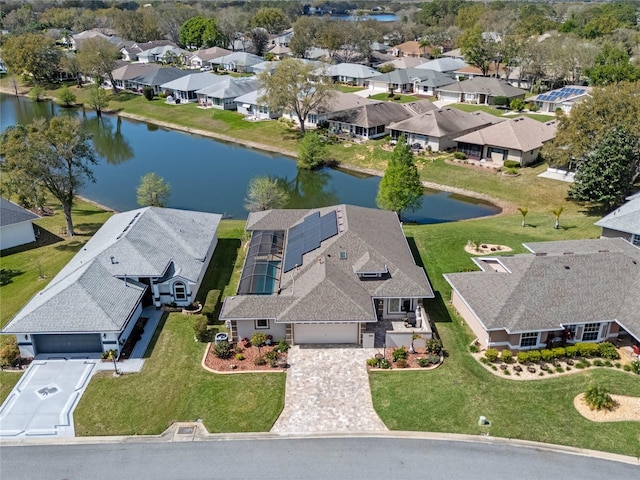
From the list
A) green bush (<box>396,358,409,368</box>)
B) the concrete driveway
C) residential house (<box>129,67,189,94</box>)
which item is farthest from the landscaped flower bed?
residential house (<box>129,67,189,94</box>)

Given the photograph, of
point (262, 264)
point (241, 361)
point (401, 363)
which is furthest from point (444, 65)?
A: point (241, 361)

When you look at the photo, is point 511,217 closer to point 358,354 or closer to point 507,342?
point 507,342

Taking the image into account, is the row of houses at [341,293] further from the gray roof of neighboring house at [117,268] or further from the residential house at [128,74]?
the residential house at [128,74]

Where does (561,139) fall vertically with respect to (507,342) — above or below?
above

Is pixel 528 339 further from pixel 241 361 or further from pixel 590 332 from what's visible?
pixel 241 361

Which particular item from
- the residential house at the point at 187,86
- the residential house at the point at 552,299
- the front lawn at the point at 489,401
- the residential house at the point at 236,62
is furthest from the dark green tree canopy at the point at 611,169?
the residential house at the point at 236,62

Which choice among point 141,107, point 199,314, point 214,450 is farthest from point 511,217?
point 141,107
